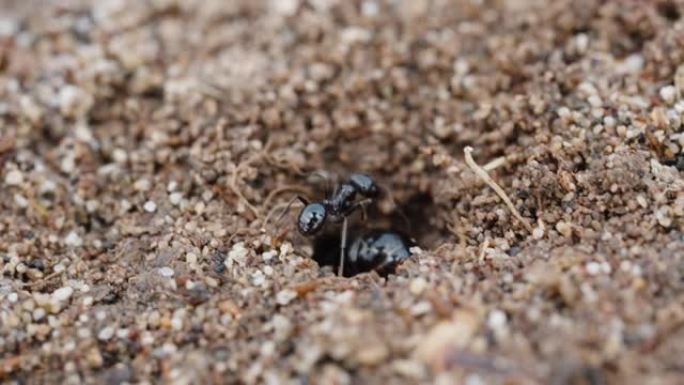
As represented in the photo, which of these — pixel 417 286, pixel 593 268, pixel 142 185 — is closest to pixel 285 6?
pixel 142 185

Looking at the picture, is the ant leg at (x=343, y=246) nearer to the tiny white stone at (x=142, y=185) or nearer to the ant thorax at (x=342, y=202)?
the ant thorax at (x=342, y=202)

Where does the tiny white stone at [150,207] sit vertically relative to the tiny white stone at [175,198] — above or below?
below

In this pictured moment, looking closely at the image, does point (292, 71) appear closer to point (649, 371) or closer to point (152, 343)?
point (152, 343)

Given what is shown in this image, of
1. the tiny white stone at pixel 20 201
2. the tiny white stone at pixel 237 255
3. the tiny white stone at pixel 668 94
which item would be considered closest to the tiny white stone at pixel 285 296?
the tiny white stone at pixel 237 255

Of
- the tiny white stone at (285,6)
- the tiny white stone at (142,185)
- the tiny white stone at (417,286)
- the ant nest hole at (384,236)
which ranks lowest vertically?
the ant nest hole at (384,236)

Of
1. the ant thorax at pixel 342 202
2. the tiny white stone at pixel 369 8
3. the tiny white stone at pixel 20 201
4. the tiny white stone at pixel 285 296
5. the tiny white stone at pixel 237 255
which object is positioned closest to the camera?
the tiny white stone at pixel 285 296

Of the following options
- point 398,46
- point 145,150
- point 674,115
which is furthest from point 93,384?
point 674,115

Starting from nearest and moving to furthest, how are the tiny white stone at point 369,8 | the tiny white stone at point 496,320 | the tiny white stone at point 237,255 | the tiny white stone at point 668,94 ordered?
the tiny white stone at point 496,320, the tiny white stone at point 237,255, the tiny white stone at point 668,94, the tiny white stone at point 369,8
